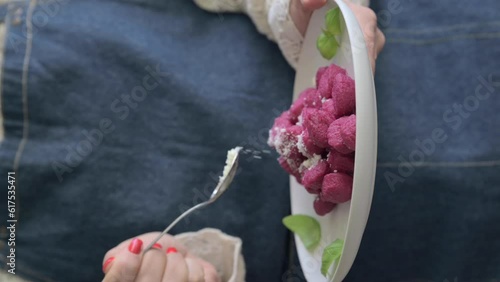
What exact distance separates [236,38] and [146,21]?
0.13 metres

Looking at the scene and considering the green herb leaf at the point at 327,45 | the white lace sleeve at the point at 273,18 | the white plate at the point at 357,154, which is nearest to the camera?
the white plate at the point at 357,154

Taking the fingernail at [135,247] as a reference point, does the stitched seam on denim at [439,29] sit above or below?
Answer: above

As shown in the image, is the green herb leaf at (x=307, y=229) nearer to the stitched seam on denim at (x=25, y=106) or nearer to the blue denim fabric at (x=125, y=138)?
the blue denim fabric at (x=125, y=138)

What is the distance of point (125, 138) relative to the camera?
681 millimetres

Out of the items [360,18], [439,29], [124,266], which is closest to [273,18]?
[360,18]

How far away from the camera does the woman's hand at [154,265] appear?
506 mm

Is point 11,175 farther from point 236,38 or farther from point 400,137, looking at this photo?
point 400,137

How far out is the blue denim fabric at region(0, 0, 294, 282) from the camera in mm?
664

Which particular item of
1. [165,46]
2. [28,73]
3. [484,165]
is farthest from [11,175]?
[484,165]

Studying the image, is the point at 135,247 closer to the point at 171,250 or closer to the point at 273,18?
the point at 171,250

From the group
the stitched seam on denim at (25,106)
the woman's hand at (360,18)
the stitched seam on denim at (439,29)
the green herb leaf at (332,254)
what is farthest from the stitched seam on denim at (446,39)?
the stitched seam on denim at (25,106)

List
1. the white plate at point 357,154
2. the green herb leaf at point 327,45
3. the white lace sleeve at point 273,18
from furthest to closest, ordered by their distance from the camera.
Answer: the white lace sleeve at point 273,18 < the green herb leaf at point 327,45 < the white plate at point 357,154

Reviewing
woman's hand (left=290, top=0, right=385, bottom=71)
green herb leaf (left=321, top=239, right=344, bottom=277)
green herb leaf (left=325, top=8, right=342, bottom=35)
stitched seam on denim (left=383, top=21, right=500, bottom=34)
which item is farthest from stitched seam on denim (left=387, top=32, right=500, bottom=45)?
green herb leaf (left=321, top=239, right=344, bottom=277)

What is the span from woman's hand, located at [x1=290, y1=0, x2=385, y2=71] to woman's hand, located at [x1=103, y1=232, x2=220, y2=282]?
289 millimetres
